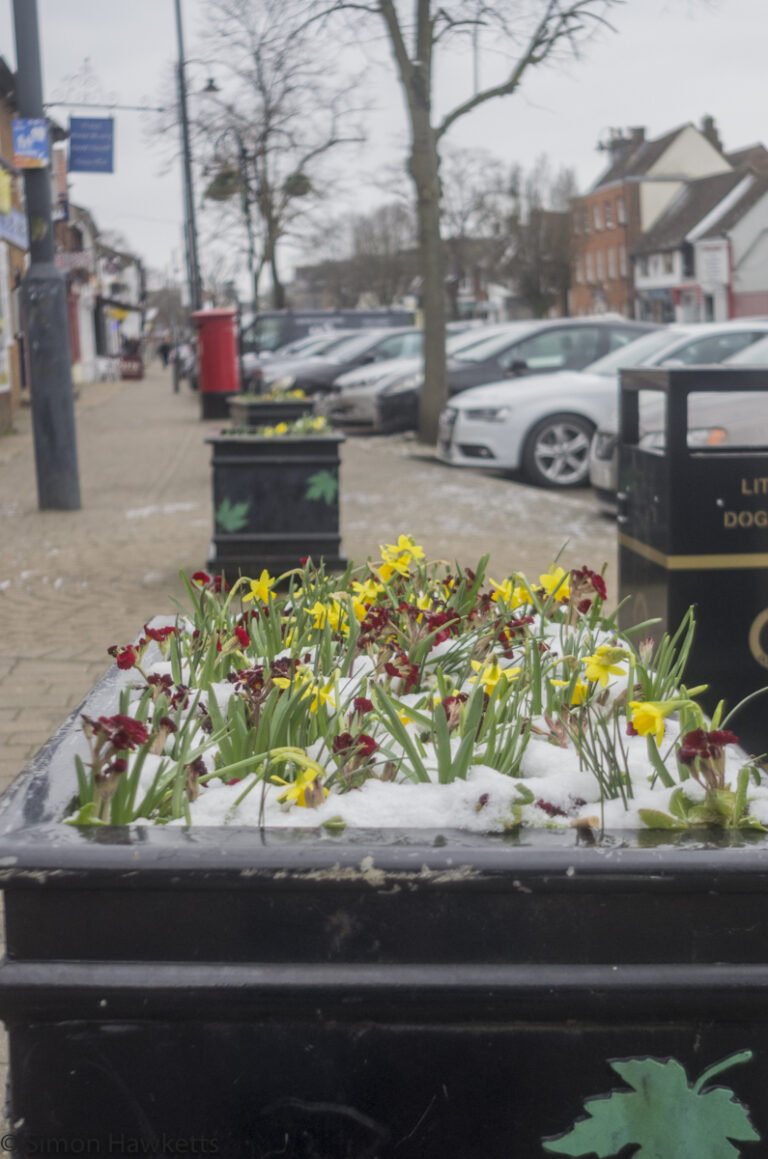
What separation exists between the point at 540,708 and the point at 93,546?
783 centimetres

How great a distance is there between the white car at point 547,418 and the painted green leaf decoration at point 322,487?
5545mm

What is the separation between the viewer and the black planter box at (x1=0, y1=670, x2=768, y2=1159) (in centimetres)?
176

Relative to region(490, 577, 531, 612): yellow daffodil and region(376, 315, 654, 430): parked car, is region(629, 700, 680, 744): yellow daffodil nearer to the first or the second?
region(490, 577, 531, 612): yellow daffodil

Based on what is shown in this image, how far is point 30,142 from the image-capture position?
36.7ft

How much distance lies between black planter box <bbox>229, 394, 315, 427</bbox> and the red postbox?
12807mm

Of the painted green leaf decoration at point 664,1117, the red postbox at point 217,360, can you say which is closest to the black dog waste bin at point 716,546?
the painted green leaf decoration at point 664,1117

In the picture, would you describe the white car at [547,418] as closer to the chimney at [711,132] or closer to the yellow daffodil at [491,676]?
the yellow daffodil at [491,676]

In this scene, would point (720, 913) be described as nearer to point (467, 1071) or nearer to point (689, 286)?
point (467, 1071)

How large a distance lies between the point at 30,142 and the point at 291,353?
20.6m

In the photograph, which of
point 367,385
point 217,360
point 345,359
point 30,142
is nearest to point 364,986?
point 30,142

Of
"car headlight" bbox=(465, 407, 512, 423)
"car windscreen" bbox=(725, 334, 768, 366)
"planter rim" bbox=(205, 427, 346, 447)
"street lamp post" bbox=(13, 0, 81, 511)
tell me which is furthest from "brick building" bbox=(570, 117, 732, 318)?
"planter rim" bbox=(205, 427, 346, 447)

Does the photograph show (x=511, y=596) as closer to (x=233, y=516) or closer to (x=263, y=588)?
(x=263, y=588)

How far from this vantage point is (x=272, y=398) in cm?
1290

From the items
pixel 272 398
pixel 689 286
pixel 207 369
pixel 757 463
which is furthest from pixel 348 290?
pixel 757 463
